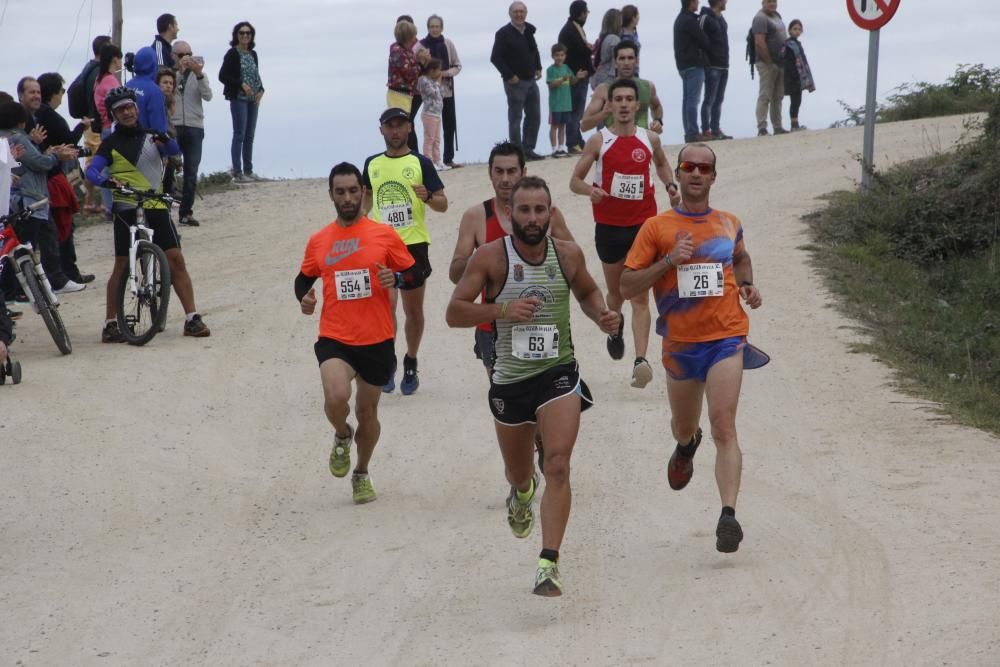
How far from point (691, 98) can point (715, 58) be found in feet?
2.41

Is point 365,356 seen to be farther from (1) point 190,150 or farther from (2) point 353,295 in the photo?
(1) point 190,150

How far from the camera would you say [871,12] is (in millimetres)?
15492

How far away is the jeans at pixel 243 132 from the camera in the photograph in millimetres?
20359

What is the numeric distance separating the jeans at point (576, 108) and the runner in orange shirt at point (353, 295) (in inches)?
514

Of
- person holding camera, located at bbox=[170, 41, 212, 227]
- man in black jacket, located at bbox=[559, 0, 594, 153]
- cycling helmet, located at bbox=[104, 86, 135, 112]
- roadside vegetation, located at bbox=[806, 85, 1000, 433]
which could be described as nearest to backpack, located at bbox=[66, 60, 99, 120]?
person holding camera, located at bbox=[170, 41, 212, 227]

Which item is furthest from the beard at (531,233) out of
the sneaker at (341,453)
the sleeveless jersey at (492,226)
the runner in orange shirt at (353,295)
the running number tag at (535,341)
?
the sneaker at (341,453)

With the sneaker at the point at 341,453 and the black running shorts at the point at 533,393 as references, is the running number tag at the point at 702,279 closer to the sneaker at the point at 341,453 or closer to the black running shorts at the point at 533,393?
the black running shorts at the point at 533,393

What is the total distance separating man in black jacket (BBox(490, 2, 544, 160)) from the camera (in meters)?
21.0

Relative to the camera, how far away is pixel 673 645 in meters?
6.54

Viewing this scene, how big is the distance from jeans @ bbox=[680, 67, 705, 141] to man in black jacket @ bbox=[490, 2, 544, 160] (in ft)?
7.65

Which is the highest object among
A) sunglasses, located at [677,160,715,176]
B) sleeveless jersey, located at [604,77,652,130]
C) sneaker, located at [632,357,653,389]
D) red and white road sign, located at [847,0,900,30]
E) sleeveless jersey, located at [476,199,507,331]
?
red and white road sign, located at [847,0,900,30]

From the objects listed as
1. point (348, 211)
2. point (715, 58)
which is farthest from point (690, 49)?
point (348, 211)

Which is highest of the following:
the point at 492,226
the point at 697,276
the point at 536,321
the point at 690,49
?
the point at 690,49

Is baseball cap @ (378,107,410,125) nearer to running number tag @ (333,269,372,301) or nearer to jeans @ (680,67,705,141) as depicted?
running number tag @ (333,269,372,301)
